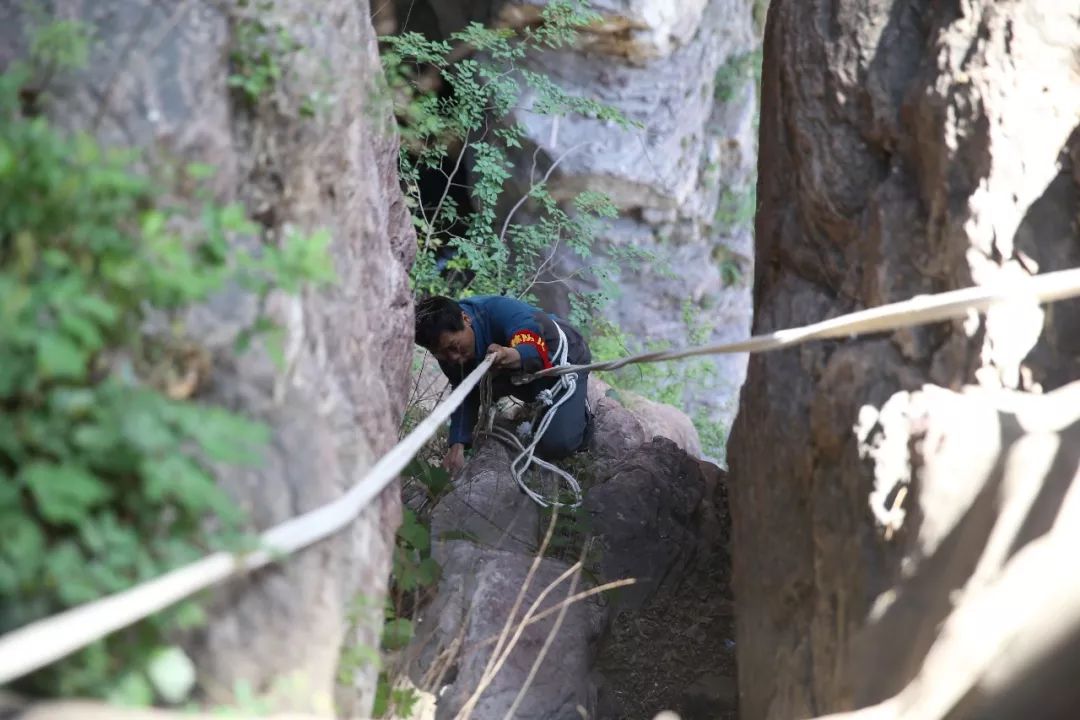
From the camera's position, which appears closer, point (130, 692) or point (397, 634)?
point (130, 692)

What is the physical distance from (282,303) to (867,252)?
6.77 feet

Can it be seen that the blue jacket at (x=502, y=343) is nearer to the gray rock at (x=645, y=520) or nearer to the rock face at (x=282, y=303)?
the gray rock at (x=645, y=520)

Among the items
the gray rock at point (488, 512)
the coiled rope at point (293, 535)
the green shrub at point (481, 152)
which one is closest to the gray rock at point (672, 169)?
the green shrub at point (481, 152)

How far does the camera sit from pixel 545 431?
493 cm

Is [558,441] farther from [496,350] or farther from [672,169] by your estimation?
[672,169]

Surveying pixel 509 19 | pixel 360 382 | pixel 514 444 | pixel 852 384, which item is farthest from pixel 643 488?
pixel 509 19

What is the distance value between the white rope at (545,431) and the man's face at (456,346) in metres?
0.41

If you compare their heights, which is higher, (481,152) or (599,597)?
(481,152)

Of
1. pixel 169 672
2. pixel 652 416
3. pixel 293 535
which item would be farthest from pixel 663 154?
pixel 169 672

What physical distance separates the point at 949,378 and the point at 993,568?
30.9 inches

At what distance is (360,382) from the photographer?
102 inches

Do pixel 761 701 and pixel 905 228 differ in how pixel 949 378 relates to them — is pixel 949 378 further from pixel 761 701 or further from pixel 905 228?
pixel 761 701

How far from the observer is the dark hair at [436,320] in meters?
4.65

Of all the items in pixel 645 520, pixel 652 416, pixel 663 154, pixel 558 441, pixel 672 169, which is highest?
pixel 663 154
